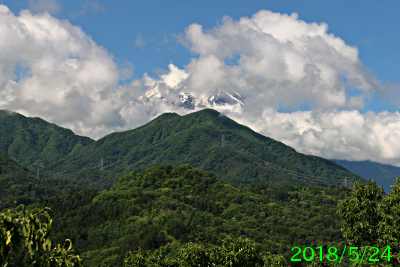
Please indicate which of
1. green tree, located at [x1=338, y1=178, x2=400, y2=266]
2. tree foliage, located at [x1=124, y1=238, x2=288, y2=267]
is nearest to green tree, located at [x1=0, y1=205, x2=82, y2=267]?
tree foliage, located at [x1=124, y1=238, x2=288, y2=267]

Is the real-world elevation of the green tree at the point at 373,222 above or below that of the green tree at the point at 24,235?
above

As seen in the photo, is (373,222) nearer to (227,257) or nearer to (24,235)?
(227,257)

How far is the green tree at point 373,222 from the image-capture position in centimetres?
3366

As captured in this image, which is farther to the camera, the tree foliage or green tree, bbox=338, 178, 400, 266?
the tree foliage

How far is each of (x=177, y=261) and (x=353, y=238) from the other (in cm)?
1974

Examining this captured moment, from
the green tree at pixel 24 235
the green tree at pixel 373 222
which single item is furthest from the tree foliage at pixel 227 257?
the green tree at pixel 24 235

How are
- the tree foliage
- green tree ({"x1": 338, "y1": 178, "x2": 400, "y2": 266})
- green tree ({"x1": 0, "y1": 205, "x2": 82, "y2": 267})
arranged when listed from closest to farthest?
green tree ({"x1": 0, "y1": 205, "x2": 82, "y2": 267}), green tree ({"x1": 338, "y1": 178, "x2": 400, "y2": 266}), the tree foliage

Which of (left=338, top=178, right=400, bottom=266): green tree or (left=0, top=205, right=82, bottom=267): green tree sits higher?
→ (left=338, top=178, right=400, bottom=266): green tree

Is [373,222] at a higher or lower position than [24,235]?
higher

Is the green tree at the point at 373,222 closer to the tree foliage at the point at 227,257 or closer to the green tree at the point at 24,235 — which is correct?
the tree foliage at the point at 227,257

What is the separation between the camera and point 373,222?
36531 millimetres

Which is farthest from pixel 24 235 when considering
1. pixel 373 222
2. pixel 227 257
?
pixel 373 222

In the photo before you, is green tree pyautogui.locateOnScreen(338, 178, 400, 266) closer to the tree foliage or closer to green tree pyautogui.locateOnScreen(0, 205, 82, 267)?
the tree foliage

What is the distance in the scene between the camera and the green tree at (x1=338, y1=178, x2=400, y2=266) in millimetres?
33656
